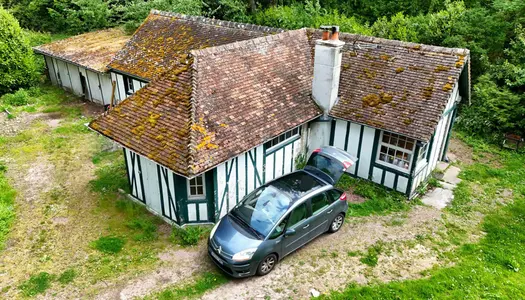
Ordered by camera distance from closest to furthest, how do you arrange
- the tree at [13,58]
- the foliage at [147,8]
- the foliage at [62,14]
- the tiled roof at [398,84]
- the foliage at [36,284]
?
the foliage at [36,284] → the tiled roof at [398,84] → the tree at [13,58] → the foliage at [147,8] → the foliage at [62,14]

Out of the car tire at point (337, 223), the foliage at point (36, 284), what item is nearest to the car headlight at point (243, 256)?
the car tire at point (337, 223)

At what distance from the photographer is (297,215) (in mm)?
9867

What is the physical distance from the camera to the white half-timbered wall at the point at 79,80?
2080 centimetres

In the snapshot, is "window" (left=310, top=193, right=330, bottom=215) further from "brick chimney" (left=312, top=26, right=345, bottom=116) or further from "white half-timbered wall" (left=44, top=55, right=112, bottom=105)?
"white half-timbered wall" (left=44, top=55, right=112, bottom=105)

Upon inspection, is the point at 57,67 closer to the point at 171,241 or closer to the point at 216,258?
the point at 171,241

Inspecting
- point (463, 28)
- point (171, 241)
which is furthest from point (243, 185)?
point (463, 28)

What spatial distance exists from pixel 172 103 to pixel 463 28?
16637 mm

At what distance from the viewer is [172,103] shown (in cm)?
1151

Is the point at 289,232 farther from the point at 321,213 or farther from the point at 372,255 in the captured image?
the point at 372,255

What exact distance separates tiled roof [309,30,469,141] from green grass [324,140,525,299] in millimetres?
3341

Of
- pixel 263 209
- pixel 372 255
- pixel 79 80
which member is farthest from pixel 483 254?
pixel 79 80

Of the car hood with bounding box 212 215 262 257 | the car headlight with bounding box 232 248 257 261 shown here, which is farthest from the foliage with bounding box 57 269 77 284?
the car headlight with bounding box 232 248 257 261

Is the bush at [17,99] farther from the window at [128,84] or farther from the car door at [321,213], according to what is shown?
the car door at [321,213]

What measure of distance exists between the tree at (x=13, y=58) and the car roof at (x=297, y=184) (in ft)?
62.4
